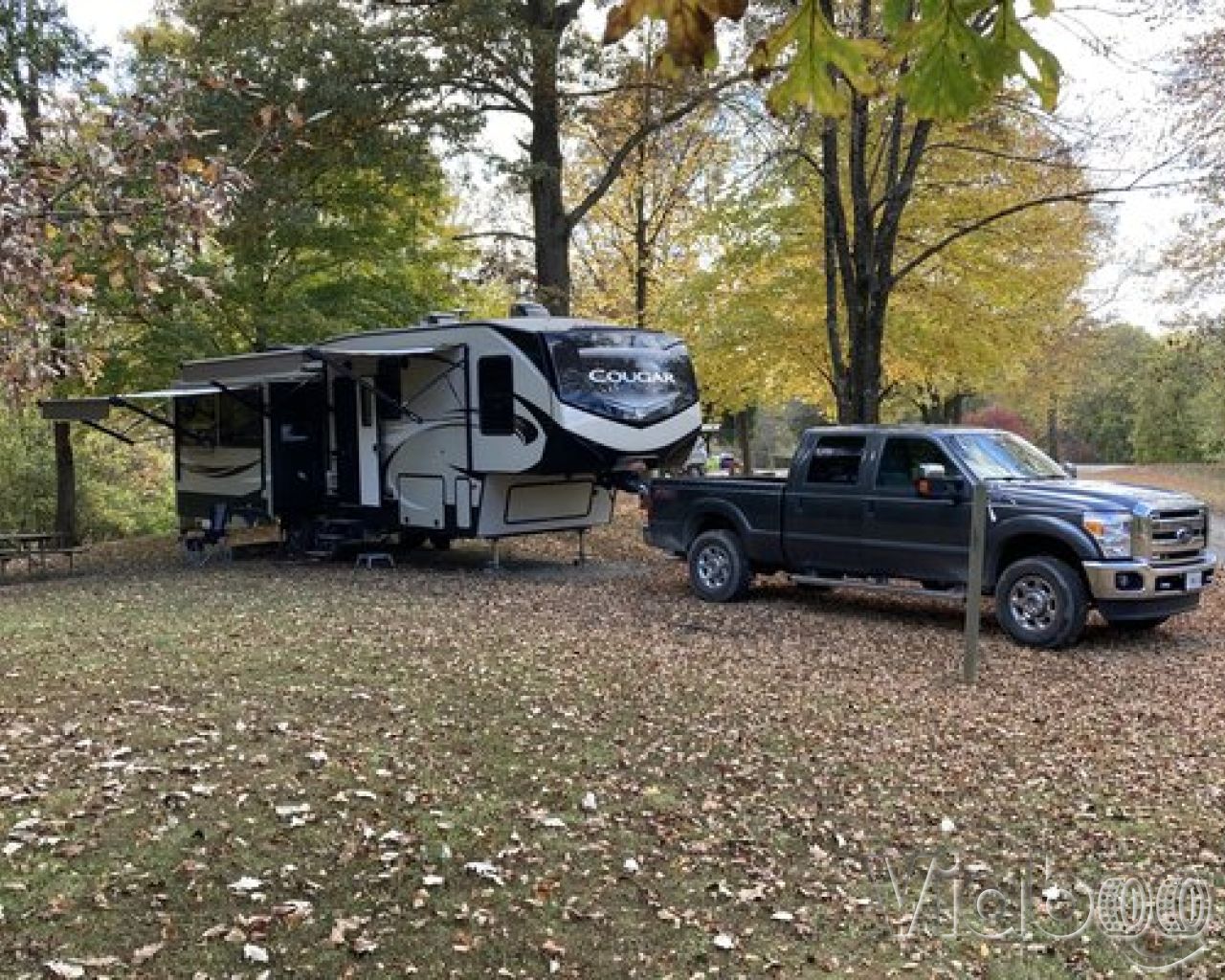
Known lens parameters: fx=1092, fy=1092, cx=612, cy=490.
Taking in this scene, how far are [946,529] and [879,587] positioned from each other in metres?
0.90

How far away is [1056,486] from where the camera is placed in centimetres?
934

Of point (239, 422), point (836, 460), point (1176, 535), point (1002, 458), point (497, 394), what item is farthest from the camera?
point (239, 422)

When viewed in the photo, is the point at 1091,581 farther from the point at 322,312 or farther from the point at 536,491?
the point at 322,312

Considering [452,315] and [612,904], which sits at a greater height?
[452,315]

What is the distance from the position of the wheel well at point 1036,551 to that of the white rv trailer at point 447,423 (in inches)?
186

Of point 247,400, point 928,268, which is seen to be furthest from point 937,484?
point 247,400

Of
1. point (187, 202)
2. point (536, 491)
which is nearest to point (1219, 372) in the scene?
point (536, 491)

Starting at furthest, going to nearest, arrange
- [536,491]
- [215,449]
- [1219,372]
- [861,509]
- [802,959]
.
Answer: [1219,372] < [215,449] < [536,491] < [861,509] < [802,959]

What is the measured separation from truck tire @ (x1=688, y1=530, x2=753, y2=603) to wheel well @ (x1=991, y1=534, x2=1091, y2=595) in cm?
264

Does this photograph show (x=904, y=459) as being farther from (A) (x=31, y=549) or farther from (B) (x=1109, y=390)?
(B) (x=1109, y=390)

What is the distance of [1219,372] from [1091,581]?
22410 mm

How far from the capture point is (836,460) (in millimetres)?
10648

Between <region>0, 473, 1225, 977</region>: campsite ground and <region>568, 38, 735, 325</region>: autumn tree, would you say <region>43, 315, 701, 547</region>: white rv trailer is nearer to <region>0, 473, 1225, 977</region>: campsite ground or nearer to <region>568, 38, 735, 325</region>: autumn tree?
<region>0, 473, 1225, 977</region>: campsite ground

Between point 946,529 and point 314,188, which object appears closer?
point 946,529
